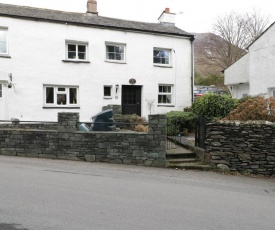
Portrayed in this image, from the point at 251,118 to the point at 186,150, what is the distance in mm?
2497

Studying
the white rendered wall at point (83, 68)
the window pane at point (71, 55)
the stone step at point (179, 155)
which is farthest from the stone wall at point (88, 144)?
the window pane at point (71, 55)

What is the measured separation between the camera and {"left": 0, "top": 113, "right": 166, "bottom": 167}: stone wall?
9266 millimetres

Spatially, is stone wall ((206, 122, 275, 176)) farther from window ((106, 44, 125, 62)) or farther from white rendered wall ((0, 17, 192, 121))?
window ((106, 44, 125, 62))

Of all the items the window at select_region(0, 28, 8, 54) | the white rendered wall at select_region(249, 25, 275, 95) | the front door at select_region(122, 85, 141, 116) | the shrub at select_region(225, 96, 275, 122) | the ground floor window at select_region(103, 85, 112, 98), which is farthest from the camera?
the front door at select_region(122, 85, 141, 116)

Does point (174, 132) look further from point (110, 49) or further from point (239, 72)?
point (239, 72)

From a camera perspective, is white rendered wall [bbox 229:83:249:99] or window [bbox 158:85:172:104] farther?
white rendered wall [bbox 229:83:249:99]

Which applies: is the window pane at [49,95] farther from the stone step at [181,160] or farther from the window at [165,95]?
the stone step at [181,160]

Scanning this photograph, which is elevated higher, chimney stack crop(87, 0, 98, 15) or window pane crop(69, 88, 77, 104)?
chimney stack crop(87, 0, 98, 15)

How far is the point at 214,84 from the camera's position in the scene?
1703 inches

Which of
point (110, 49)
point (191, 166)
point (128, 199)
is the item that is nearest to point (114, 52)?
point (110, 49)

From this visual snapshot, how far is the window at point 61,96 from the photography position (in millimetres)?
16172

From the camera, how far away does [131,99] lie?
17.9m

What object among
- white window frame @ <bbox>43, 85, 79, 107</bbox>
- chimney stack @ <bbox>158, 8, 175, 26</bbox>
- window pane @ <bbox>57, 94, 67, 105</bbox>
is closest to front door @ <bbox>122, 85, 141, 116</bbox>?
white window frame @ <bbox>43, 85, 79, 107</bbox>

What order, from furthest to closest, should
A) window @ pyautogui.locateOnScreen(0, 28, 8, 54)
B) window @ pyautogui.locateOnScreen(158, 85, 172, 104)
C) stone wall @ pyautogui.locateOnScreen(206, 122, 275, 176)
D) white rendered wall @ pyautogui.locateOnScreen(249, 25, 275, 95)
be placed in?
window @ pyautogui.locateOnScreen(158, 85, 172, 104)
white rendered wall @ pyautogui.locateOnScreen(249, 25, 275, 95)
window @ pyautogui.locateOnScreen(0, 28, 8, 54)
stone wall @ pyautogui.locateOnScreen(206, 122, 275, 176)
